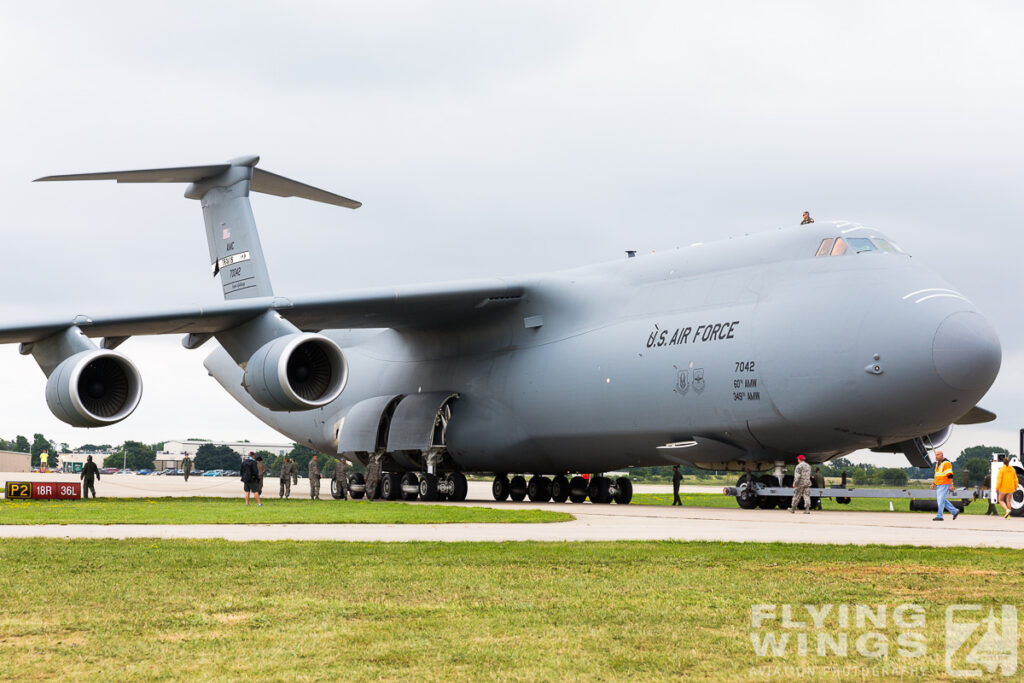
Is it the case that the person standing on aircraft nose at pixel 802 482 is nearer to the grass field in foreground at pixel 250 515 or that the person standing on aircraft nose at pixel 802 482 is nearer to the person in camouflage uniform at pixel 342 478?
the grass field in foreground at pixel 250 515

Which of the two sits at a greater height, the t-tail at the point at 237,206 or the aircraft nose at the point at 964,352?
the t-tail at the point at 237,206

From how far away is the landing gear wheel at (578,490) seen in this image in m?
23.8

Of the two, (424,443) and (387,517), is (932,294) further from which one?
(424,443)

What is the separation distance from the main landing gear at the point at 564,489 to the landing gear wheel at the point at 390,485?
94.0 inches

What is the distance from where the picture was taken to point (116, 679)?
4457mm

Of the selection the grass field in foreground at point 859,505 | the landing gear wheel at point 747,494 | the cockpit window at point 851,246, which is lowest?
the grass field in foreground at point 859,505

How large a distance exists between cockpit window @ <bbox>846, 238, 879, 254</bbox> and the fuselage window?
0.27 m

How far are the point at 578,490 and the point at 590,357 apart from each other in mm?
4871

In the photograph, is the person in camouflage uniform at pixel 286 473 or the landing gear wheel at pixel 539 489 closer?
the landing gear wheel at pixel 539 489

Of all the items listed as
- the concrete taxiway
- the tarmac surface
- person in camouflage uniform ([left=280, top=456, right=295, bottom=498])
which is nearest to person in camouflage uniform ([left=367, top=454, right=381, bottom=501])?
person in camouflage uniform ([left=280, top=456, right=295, bottom=498])

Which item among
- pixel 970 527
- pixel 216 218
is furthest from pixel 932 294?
pixel 216 218

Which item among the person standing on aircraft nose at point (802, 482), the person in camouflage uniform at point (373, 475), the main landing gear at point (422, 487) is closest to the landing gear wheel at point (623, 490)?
the main landing gear at point (422, 487)

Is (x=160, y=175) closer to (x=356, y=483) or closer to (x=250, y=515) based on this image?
(x=356, y=483)

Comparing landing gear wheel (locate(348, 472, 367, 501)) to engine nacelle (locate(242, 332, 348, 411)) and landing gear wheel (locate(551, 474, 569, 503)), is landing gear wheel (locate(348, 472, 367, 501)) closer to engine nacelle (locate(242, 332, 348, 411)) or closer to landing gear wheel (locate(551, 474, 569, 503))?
landing gear wheel (locate(551, 474, 569, 503))
